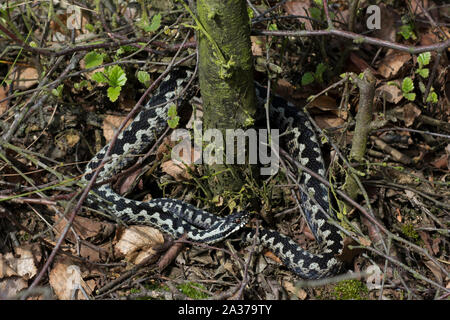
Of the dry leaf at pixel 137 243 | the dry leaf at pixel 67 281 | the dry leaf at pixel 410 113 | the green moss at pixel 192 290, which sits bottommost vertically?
the green moss at pixel 192 290

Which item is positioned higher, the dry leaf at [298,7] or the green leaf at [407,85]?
the dry leaf at [298,7]

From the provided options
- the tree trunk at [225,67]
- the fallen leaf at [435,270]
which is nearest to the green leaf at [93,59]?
the tree trunk at [225,67]

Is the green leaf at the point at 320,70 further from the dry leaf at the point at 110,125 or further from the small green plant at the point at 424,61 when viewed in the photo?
the dry leaf at the point at 110,125

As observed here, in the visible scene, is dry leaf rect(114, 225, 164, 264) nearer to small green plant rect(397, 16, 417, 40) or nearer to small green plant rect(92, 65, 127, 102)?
small green plant rect(92, 65, 127, 102)

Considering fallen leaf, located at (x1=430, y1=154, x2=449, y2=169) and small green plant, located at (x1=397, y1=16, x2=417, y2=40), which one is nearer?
fallen leaf, located at (x1=430, y1=154, x2=449, y2=169)

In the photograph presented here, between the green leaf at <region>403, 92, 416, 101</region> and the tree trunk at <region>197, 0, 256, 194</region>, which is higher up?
the tree trunk at <region>197, 0, 256, 194</region>

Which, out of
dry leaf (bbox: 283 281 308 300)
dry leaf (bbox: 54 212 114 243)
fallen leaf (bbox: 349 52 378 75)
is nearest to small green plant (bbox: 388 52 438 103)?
fallen leaf (bbox: 349 52 378 75)

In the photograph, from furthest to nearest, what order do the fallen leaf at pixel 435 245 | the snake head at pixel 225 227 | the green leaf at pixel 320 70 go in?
the green leaf at pixel 320 70 < the fallen leaf at pixel 435 245 < the snake head at pixel 225 227
